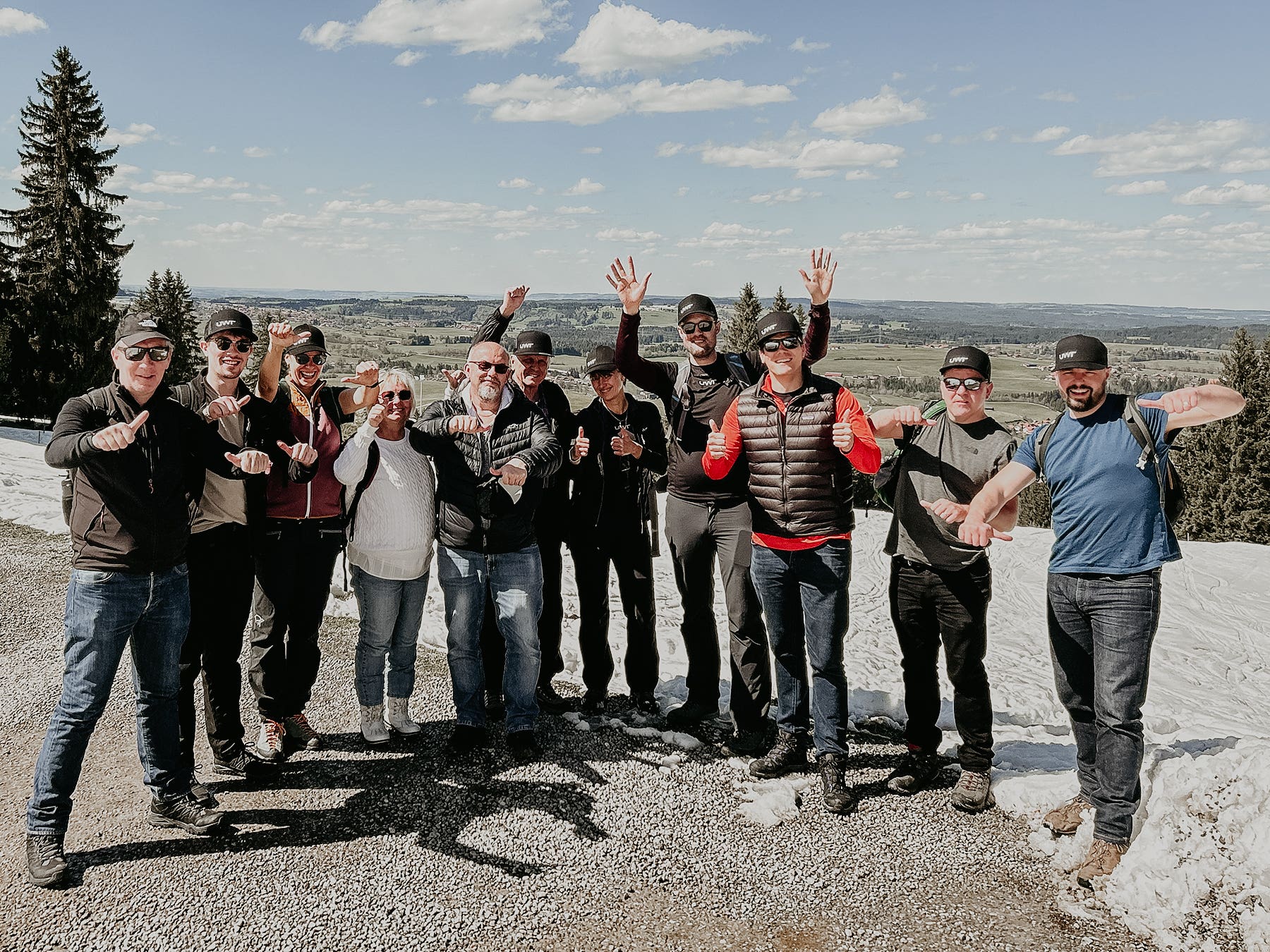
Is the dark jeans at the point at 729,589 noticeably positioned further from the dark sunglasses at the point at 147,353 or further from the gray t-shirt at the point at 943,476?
the dark sunglasses at the point at 147,353

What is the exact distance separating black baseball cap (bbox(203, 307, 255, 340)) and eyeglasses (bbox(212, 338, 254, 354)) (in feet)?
0.13

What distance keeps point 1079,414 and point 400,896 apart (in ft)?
15.1

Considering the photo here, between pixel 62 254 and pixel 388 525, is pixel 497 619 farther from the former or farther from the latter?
pixel 62 254

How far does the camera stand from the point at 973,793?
5238 millimetres

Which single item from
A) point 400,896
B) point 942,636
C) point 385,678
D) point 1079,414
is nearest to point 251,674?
point 385,678

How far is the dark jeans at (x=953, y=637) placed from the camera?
17.0 ft

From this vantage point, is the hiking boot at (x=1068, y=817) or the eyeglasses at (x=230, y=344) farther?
the eyeglasses at (x=230, y=344)

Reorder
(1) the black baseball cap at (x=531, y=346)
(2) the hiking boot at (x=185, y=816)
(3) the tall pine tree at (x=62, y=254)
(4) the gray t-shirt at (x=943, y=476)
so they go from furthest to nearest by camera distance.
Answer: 1. (3) the tall pine tree at (x=62, y=254)
2. (1) the black baseball cap at (x=531, y=346)
3. (4) the gray t-shirt at (x=943, y=476)
4. (2) the hiking boot at (x=185, y=816)

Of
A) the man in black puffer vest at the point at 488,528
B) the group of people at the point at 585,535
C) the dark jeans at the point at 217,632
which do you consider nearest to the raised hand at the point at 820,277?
the group of people at the point at 585,535

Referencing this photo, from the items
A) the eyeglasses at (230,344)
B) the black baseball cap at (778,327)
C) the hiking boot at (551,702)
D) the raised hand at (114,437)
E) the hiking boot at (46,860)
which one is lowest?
the hiking boot at (551,702)

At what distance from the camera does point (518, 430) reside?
5.67m

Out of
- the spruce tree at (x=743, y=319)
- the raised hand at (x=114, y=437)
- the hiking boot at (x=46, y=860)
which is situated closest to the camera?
the raised hand at (x=114, y=437)

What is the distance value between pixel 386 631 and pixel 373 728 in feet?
2.56

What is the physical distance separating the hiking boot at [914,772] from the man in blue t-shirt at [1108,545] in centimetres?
107
